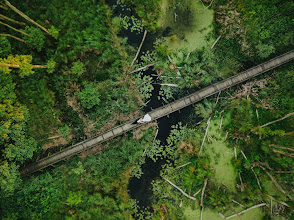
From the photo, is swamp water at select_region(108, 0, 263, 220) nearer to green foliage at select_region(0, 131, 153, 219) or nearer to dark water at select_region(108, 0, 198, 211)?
dark water at select_region(108, 0, 198, 211)

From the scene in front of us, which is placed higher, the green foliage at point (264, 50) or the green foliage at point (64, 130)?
the green foliage at point (64, 130)

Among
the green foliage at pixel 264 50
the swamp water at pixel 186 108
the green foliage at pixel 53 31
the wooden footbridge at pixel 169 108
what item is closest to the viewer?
the green foliage at pixel 53 31

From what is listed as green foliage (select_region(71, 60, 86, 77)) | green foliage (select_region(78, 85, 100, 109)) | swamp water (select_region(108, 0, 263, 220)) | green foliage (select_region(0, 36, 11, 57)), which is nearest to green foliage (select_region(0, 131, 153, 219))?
swamp water (select_region(108, 0, 263, 220))

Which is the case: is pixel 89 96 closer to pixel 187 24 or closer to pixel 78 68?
pixel 78 68

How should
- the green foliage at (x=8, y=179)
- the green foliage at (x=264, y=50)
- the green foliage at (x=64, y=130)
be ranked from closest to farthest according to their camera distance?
the green foliage at (x=8, y=179) → the green foliage at (x=64, y=130) → the green foliage at (x=264, y=50)

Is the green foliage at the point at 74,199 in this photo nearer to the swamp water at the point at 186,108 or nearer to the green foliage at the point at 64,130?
the swamp water at the point at 186,108

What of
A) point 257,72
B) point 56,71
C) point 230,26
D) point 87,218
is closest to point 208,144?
point 257,72

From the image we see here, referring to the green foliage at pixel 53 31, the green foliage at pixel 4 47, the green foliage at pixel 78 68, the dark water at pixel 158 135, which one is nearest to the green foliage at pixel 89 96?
the green foliage at pixel 78 68
